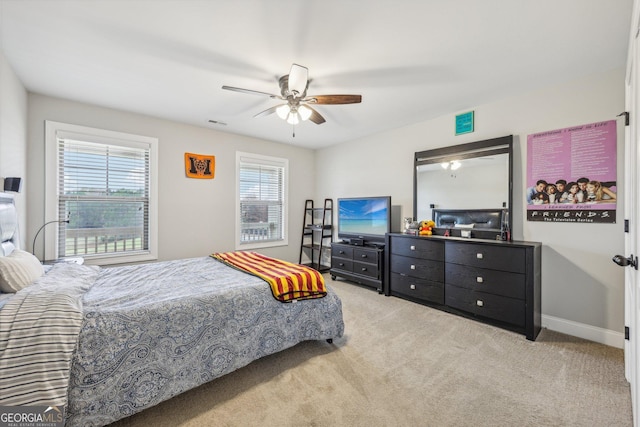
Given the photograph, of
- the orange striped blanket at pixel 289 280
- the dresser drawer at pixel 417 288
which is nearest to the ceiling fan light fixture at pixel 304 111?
the orange striped blanket at pixel 289 280

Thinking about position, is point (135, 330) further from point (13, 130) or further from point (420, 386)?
point (13, 130)

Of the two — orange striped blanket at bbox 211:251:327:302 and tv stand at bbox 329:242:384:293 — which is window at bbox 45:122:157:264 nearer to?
orange striped blanket at bbox 211:251:327:302

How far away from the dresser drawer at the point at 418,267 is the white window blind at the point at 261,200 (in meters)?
2.33

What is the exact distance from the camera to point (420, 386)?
182 centimetres

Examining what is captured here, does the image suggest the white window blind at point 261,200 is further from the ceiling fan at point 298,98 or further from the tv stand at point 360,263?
the ceiling fan at point 298,98

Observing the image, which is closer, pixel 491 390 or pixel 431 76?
pixel 491 390

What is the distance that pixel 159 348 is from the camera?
1.56 metres

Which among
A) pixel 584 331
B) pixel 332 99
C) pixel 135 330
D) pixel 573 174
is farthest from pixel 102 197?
pixel 584 331

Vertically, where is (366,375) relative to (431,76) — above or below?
below

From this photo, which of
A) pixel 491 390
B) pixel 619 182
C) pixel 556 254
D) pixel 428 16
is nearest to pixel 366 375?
pixel 491 390

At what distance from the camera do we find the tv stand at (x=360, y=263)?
3.85 m

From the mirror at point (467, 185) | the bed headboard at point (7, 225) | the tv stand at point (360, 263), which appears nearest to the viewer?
the bed headboard at point (7, 225)

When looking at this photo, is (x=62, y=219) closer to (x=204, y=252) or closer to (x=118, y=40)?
(x=204, y=252)

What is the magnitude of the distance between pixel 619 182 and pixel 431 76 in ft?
6.40
